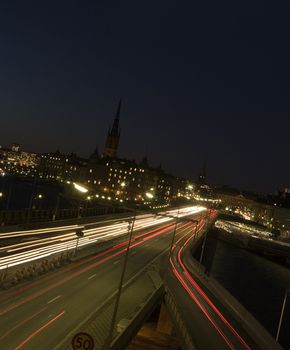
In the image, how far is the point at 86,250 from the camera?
4003 centimetres

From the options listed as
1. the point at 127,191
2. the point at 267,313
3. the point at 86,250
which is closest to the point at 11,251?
the point at 86,250

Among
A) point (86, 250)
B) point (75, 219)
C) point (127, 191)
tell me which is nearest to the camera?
point (86, 250)

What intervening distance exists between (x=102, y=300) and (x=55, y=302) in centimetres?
324

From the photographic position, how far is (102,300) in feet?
84.1

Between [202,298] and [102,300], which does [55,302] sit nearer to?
[102,300]

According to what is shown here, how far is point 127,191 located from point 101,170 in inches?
747

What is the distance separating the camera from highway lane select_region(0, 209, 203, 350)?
18706 millimetres

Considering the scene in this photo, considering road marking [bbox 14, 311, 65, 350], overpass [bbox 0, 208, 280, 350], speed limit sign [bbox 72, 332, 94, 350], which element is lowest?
road marking [bbox 14, 311, 65, 350]

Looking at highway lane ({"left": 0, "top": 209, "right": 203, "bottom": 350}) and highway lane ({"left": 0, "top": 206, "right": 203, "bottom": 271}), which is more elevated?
highway lane ({"left": 0, "top": 206, "right": 203, "bottom": 271})

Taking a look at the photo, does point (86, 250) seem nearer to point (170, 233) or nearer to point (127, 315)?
point (127, 315)

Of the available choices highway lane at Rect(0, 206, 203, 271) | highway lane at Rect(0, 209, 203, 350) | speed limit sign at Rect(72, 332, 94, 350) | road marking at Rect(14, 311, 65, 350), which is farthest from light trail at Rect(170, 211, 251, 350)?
speed limit sign at Rect(72, 332, 94, 350)

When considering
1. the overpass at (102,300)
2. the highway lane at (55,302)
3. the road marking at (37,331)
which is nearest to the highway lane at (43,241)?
the overpass at (102,300)

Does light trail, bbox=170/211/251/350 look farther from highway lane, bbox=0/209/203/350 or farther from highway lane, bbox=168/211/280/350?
highway lane, bbox=0/209/203/350

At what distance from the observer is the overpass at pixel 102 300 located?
1972 cm
